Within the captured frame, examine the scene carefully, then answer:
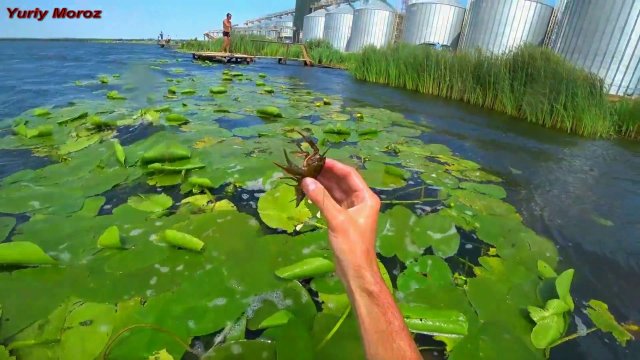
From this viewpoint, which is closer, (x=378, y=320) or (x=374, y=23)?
(x=378, y=320)

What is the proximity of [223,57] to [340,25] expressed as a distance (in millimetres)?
12992

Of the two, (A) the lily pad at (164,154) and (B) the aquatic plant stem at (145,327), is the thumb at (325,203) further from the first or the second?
(A) the lily pad at (164,154)

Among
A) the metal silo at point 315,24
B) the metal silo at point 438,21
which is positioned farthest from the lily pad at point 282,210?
the metal silo at point 315,24

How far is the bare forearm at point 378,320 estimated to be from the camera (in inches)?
25.8

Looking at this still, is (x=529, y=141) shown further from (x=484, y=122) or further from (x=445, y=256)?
(x=445, y=256)

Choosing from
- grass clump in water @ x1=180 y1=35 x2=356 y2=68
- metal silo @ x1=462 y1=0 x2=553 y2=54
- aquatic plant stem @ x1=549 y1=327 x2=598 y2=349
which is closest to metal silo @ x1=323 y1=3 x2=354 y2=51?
grass clump in water @ x1=180 y1=35 x2=356 y2=68

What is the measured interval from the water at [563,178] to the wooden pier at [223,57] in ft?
22.3

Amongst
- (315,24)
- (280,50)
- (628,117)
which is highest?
(315,24)

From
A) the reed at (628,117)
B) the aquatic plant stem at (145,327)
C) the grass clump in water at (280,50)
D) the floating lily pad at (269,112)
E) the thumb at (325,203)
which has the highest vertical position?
the grass clump in water at (280,50)

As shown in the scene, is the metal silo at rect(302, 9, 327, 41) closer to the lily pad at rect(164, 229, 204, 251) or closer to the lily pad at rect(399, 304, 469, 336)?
the lily pad at rect(164, 229, 204, 251)

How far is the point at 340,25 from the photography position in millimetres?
23375

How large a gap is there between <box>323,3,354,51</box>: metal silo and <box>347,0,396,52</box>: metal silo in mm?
1949

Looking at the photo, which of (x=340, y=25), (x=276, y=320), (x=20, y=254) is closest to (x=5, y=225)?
(x=20, y=254)

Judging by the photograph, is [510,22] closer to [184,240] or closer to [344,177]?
[344,177]
